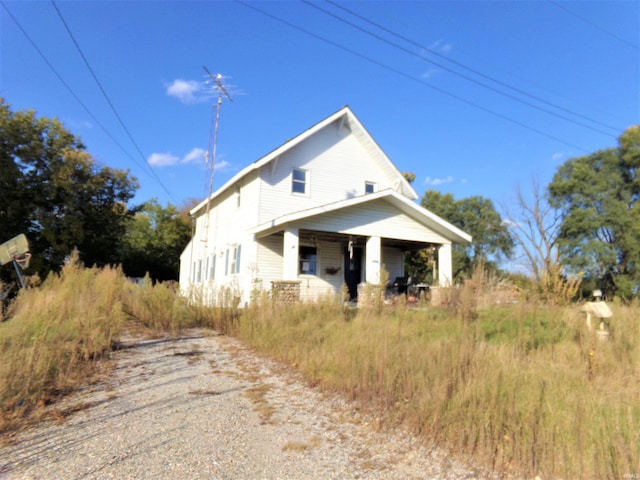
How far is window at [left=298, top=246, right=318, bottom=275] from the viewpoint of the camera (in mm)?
15859

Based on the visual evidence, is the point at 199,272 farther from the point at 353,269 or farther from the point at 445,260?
the point at 445,260

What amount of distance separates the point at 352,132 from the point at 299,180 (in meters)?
3.80

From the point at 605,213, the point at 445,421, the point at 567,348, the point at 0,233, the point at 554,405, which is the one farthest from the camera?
the point at 605,213

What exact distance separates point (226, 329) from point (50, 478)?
7.01 m

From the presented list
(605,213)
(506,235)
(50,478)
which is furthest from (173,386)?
(506,235)

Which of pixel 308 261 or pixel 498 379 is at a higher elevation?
pixel 308 261

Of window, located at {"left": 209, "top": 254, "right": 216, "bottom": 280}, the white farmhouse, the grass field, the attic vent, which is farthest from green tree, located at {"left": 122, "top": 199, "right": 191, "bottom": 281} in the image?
the grass field

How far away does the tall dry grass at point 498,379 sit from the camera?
291 cm

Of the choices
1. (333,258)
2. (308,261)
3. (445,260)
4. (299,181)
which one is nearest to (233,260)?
(308,261)

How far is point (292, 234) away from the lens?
12930 mm

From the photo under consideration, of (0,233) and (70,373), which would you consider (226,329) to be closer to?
(70,373)

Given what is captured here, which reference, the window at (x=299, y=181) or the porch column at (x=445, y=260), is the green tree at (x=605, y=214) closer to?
the porch column at (x=445, y=260)

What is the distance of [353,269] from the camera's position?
17266mm

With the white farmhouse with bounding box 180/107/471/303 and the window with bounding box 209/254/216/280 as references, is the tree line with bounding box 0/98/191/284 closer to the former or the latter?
the window with bounding box 209/254/216/280
